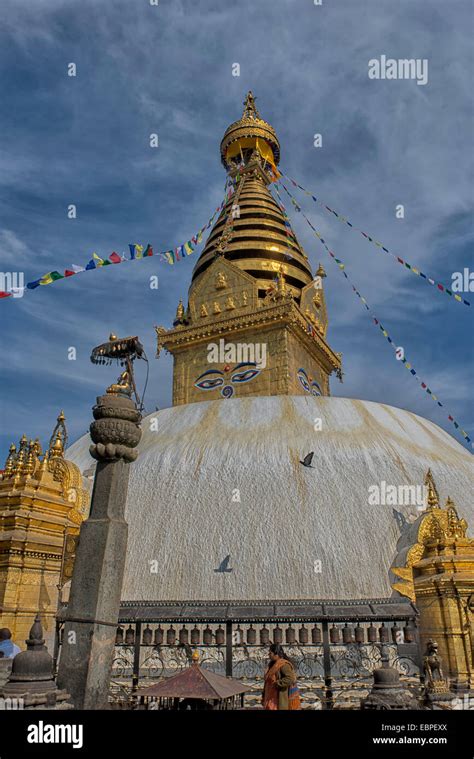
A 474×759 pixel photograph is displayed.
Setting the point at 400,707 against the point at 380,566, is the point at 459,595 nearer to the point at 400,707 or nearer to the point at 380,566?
the point at 380,566

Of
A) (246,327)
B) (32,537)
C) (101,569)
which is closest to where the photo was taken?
(101,569)

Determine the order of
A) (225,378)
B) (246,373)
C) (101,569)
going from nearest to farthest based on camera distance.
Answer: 1. (101,569)
2. (246,373)
3. (225,378)

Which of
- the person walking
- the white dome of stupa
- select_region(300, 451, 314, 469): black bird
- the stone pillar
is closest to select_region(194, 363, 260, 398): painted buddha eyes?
the white dome of stupa

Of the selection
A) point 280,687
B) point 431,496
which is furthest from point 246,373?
point 280,687

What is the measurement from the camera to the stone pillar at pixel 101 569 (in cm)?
577

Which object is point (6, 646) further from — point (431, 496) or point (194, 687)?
point (431, 496)

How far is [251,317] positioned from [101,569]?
1882cm

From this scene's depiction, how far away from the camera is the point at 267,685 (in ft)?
19.1

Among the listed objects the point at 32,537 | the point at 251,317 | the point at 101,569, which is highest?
the point at 251,317

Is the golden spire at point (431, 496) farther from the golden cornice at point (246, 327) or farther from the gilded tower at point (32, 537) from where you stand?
the golden cornice at point (246, 327)

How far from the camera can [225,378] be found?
23.8m

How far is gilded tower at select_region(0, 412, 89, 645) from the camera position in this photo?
919 cm

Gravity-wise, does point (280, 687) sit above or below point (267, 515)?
below

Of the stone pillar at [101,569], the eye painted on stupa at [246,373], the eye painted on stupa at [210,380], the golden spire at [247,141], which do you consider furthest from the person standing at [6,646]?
the golden spire at [247,141]
